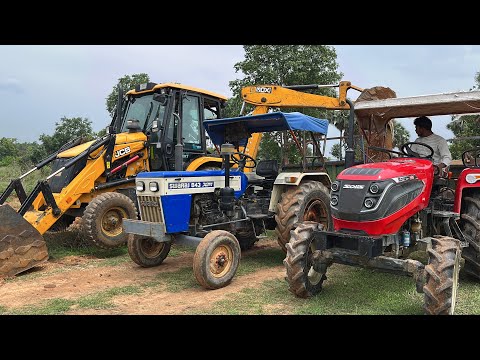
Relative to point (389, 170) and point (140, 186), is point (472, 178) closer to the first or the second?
point (389, 170)

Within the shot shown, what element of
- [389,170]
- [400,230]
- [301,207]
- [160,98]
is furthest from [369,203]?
[160,98]

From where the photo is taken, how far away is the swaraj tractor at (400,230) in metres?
4.19

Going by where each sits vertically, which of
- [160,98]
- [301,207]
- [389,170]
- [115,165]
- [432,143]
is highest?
[160,98]

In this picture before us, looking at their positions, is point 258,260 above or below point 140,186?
below

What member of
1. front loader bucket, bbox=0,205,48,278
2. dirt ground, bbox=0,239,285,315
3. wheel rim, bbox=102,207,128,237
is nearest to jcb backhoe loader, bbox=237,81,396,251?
dirt ground, bbox=0,239,285,315

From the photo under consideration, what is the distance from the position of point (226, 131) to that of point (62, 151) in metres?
3.41

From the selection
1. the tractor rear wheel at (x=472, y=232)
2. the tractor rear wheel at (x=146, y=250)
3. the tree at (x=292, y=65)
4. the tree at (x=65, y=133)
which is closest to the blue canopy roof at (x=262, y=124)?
the tractor rear wheel at (x=146, y=250)

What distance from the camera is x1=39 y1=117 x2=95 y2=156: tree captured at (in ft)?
75.9

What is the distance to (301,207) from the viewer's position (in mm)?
6305

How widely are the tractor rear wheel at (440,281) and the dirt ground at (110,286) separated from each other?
7.24 feet

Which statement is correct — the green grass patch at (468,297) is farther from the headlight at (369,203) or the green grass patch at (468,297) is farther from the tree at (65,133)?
the tree at (65,133)

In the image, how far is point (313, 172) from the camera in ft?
22.7

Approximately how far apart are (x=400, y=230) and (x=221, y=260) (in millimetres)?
2154
